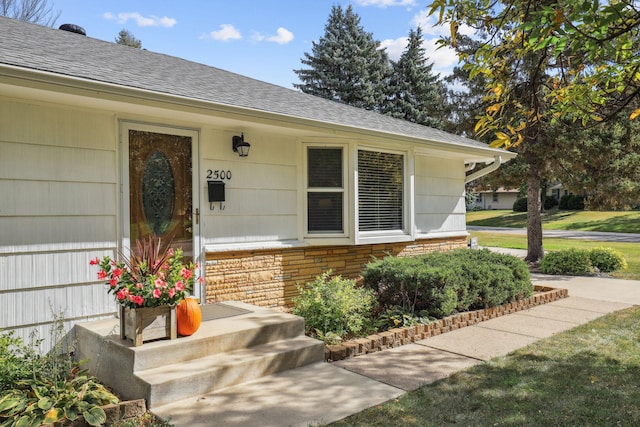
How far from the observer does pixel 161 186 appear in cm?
504

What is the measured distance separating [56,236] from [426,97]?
22.5m

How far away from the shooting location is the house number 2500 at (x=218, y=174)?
5.40 metres

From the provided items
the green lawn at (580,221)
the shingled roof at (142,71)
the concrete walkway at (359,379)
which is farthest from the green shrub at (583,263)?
the green lawn at (580,221)

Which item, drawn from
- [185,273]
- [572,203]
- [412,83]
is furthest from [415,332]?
[572,203]

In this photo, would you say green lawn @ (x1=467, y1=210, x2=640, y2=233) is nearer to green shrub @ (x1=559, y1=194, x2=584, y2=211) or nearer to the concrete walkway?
green shrub @ (x1=559, y1=194, x2=584, y2=211)

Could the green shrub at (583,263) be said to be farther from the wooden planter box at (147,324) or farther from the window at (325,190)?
the wooden planter box at (147,324)

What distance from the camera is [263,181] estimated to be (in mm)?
5965

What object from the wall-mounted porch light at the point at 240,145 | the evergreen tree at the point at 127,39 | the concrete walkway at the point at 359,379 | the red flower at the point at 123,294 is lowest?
the concrete walkway at the point at 359,379

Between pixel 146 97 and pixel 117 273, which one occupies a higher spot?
pixel 146 97

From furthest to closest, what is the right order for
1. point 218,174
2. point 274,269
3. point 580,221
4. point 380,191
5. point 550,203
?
point 550,203, point 580,221, point 380,191, point 274,269, point 218,174

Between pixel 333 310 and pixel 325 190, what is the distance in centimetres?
203

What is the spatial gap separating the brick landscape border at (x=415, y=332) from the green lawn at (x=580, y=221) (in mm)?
23829

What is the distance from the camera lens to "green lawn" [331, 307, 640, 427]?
10.2ft

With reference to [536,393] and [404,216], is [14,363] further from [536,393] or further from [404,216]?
[404,216]
